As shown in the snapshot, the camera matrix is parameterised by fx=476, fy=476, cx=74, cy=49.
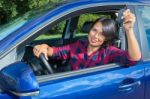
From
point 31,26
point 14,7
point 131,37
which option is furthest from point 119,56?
point 14,7

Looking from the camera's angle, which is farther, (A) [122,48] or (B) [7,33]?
(A) [122,48]

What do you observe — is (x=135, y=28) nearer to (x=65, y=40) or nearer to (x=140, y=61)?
(x=140, y=61)

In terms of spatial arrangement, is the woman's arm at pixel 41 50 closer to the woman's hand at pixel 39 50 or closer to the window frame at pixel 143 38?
the woman's hand at pixel 39 50

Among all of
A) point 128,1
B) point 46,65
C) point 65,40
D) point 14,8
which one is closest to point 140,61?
point 128,1

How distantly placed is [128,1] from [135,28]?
0.83ft

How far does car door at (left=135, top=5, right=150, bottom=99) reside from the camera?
12.9 feet

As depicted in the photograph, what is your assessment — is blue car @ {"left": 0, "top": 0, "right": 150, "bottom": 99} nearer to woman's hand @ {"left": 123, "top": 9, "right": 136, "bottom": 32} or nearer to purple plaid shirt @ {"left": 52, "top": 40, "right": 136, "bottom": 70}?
purple plaid shirt @ {"left": 52, "top": 40, "right": 136, "bottom": 70}

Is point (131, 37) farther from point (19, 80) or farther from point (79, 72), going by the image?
point (19, 80)

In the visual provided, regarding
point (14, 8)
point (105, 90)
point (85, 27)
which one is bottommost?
point (14, 8)

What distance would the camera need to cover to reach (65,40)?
521 cm

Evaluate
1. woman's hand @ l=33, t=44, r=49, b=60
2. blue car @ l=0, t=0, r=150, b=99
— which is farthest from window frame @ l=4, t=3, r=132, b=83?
woman's hand @ l=33, t=44, r=49, b=60

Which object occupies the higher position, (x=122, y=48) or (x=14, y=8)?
(x=122, y=48)

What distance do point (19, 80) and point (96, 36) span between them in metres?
1.11

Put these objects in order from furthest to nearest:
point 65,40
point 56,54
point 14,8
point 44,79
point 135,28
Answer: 1. point 14,8
2. point 65,40
3. point 56,54
4. point 135,28
5. point 44,79
